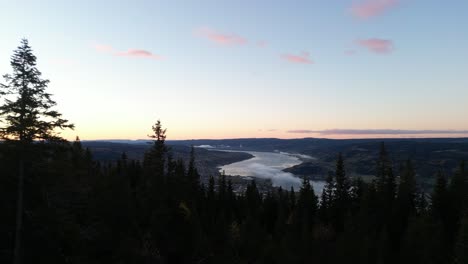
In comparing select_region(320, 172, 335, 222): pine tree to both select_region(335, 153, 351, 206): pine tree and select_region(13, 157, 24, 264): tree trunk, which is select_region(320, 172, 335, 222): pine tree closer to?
select_region(335, 153, 351, 206): pine tree

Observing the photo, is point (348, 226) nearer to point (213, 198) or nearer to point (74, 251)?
point (213, 198)

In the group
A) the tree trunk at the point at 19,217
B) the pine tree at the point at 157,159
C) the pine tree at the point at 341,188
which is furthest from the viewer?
the pine tree at the point at 341,188

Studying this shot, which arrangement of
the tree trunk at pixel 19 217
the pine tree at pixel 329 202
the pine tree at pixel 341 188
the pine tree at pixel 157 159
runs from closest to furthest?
the tree trunk at pixel 19 217
the pine tree at pixel 157 159
the pine tree at pixel 341 188
the pine tree at pixel 329 202

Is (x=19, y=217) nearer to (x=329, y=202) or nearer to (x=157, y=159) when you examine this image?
(x=157, y=159)

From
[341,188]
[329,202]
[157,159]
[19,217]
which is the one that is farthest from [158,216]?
[329,202]

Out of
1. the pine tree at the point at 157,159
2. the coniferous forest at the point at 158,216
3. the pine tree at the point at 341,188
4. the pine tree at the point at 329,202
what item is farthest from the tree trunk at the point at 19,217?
the pine tree at the point at 329,202

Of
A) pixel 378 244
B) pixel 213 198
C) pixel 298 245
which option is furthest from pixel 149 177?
pixel 213 198

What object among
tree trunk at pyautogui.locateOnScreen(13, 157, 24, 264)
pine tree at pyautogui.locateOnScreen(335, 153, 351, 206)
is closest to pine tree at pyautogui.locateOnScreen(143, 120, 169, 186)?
tree trunk at pyautogui.locateOnScreen(13, 157, 24, 264)

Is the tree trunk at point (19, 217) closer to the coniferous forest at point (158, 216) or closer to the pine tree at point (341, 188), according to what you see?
the coniferous forest at point (158, 216)
